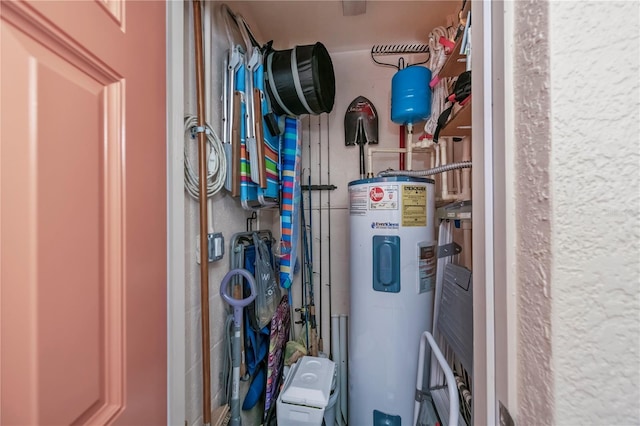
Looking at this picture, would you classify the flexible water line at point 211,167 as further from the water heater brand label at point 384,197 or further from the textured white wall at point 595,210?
the textured white wall at point 595,210

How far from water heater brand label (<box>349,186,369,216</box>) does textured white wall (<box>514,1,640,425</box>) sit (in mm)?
939

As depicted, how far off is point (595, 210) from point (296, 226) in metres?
1.29

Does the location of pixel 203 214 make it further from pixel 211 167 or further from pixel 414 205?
pixel 414 205

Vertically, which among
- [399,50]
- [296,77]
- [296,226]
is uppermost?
[399,50]

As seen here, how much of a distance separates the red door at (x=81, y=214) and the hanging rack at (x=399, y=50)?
1.59 meters

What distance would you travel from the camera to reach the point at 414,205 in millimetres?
1223

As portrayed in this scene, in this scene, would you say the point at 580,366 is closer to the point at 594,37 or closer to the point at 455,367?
the point at 594,37

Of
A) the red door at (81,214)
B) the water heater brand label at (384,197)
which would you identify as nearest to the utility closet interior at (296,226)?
the water heater brand label at (384,197)

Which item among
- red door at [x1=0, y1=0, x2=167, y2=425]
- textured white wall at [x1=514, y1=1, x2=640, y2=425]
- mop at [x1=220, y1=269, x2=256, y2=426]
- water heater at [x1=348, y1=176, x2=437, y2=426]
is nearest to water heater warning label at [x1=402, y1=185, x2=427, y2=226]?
water heater at [x1=348, y1=176, x2=437, y2=426]

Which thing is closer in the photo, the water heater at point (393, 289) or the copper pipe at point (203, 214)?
the copper pipe at point (203, 214)

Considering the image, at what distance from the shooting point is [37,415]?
0.31 metres

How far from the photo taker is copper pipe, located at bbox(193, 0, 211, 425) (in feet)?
2.94

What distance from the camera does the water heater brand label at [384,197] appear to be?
47.2 inches

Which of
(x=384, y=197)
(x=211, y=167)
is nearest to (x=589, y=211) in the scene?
(x=384, y=197)
